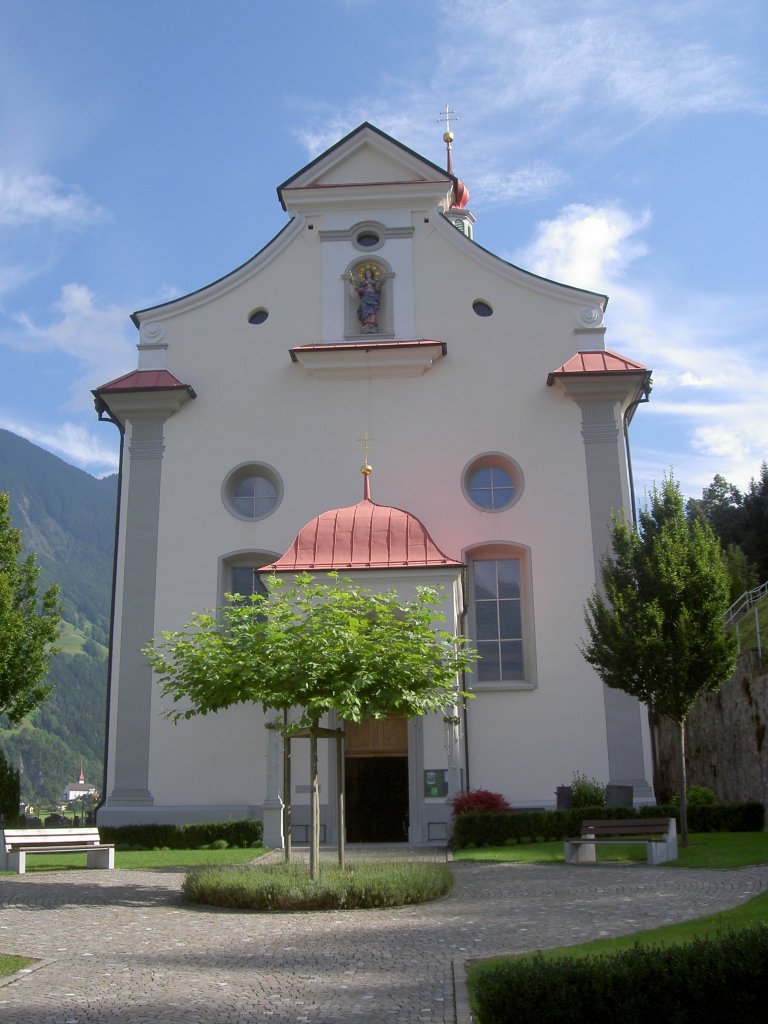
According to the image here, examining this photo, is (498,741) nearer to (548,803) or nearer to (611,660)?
(548,803)

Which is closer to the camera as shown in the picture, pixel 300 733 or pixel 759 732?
pixel 300 733

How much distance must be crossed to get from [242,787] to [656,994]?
58.2 ft

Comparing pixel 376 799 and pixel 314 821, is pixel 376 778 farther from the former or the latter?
pixel 314 821

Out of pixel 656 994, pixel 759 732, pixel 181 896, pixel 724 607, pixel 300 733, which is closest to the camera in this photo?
pixel 656 994

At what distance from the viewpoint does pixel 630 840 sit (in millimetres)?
16469

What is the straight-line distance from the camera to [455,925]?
1072cm

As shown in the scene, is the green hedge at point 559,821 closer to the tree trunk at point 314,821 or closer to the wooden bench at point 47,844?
the tree trunk at point 314,821

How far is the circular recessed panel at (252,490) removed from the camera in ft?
81.7

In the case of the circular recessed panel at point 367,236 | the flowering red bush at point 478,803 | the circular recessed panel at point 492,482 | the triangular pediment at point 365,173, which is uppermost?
the triangular pediment at point 365,173

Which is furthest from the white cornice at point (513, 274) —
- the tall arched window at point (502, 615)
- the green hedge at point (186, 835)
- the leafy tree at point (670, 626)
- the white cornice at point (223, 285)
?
the green hedge at point (186, 835)

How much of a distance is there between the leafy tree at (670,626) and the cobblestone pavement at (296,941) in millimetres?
3977

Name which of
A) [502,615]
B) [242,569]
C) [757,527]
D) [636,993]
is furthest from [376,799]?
[757,527]

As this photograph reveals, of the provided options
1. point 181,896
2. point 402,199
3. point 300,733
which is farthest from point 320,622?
point 402,199

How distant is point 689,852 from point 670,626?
3835mm
